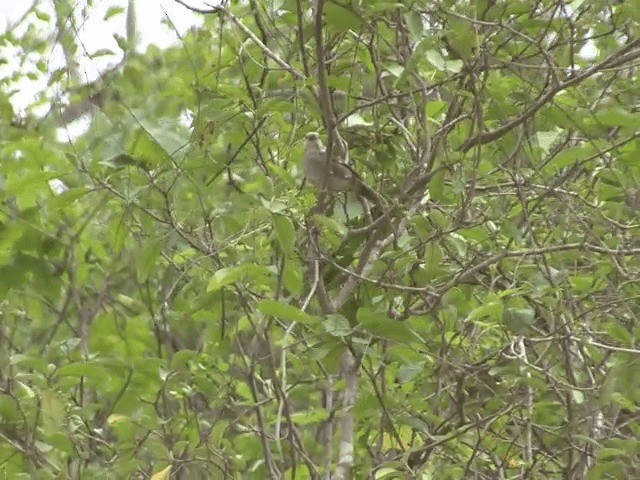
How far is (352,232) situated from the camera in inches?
79.7

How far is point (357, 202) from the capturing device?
212cm

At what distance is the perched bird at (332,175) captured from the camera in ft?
6.47

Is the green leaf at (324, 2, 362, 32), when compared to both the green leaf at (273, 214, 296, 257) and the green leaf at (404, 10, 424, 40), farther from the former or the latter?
the green leaf at (273, 214, 296, 257)

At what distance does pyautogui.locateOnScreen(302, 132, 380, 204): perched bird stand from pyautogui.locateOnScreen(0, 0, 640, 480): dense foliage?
4cm

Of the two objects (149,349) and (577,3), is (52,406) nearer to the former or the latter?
(149,349)

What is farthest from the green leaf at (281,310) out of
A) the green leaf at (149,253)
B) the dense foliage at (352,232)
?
the green leaf at (149,253)

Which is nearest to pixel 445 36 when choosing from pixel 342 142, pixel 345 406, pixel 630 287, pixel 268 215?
pixel 342 142

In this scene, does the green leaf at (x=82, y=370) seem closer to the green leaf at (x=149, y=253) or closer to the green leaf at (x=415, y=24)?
the green leaf at (x=149, y=253)

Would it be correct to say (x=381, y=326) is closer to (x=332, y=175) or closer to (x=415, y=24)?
(x=332, y=175)

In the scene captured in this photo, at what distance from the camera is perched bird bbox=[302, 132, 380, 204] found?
6.47 feet

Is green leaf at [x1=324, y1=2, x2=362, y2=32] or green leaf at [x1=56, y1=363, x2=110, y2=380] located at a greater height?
green leaf at [x1=324, y1=2, x2=362, y2=32]

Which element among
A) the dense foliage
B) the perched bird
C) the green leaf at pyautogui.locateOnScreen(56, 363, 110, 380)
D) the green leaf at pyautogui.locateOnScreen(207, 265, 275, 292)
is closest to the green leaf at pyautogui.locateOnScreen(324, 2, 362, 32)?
the dense foliage

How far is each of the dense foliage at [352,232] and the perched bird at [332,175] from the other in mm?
40

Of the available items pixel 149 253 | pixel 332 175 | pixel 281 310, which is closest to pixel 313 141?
pixel 332 175
